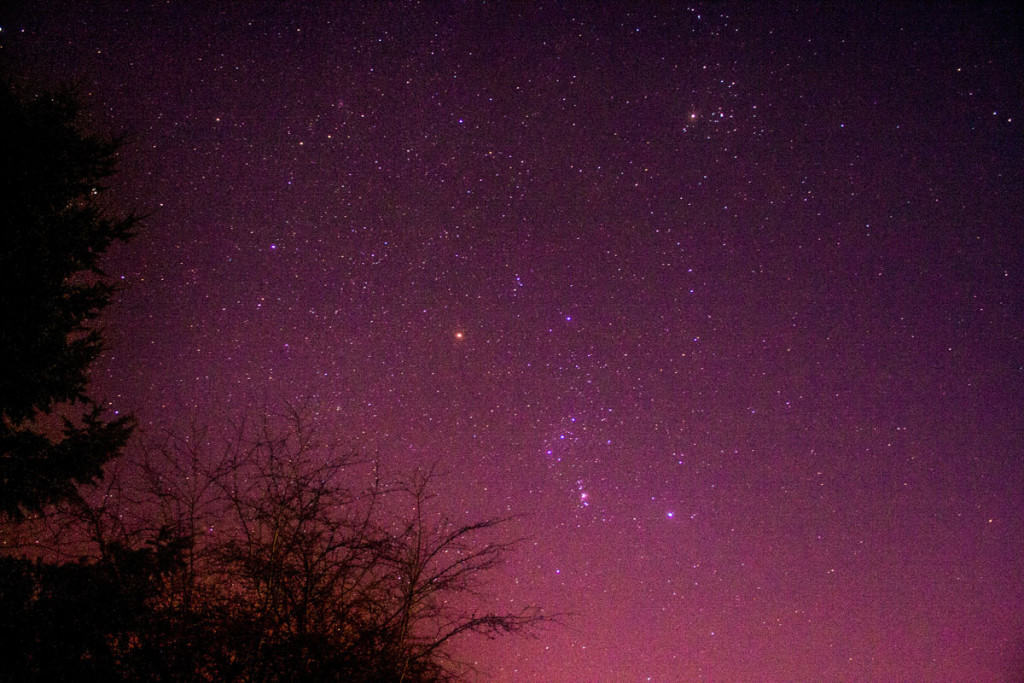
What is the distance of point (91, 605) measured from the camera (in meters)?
3.75

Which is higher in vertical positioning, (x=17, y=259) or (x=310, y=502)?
(x=17, y=259)

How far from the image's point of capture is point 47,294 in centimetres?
497

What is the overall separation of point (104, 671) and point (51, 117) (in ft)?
16.6

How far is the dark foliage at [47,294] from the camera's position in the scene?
4.84 m

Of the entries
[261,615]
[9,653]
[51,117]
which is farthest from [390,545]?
[51,117]

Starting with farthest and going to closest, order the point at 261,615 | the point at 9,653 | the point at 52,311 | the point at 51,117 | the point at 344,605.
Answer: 1. the point at 51,117
2. the point at 52,311
3. the point at 344,605
4. the point at 261,615
5. the point at 9,653

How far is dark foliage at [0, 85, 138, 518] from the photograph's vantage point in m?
4.84

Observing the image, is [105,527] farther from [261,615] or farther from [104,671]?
[261,615]

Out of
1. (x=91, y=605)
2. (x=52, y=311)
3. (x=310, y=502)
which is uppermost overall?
(x=52, y=311)

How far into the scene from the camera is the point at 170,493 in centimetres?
452

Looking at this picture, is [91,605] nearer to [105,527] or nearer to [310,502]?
[105,527]

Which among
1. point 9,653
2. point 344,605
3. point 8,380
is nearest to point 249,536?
point 344,605

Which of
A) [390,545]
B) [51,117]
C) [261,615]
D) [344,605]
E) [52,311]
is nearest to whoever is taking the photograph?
[261,615]

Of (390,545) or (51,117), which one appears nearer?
(390,545)
